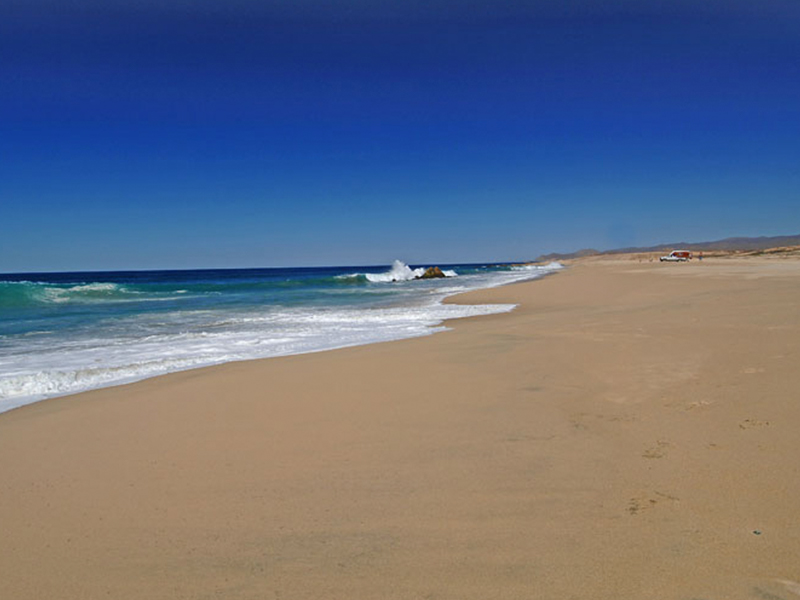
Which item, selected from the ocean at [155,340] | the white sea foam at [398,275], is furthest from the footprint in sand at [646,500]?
the white sea foam at [398,275]

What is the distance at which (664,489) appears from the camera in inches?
120

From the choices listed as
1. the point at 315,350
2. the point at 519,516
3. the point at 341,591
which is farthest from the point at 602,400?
the point at 315,350

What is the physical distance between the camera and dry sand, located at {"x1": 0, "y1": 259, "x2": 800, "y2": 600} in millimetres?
2373

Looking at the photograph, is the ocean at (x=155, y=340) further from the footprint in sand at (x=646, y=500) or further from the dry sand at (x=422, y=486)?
the footprint in sand at (x=646, y=500)

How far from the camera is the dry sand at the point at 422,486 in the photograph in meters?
2.37

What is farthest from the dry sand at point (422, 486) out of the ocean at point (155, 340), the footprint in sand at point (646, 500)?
the ocean at point (155, 340)

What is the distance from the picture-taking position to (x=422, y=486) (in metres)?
3.27

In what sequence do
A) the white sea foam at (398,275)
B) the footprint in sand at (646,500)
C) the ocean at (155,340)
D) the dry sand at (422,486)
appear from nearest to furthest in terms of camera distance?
1. the dry sand at (422,486)
2. the footprint in sand at (646,500)
3. the ocean at (155,340)
4. the white sea foam at (398,275)

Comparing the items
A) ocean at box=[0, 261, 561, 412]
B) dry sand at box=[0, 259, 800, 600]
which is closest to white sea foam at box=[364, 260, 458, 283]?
ocean at box=[0, 261, 561, 412]

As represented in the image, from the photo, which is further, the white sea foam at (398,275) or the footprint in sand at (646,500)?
the white sea foam at (398,275)

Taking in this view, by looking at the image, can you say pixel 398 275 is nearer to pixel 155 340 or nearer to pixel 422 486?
pixel 155 340

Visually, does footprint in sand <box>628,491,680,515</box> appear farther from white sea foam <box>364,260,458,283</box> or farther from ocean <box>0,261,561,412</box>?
white sea foam <box>364,260,458,283</box>

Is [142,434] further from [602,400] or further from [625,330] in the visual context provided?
[625,330]

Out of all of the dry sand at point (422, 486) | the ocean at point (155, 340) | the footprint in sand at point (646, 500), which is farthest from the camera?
the ocean at point (155, 340)
